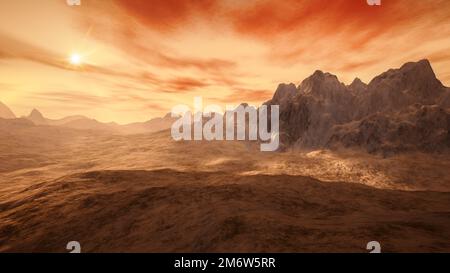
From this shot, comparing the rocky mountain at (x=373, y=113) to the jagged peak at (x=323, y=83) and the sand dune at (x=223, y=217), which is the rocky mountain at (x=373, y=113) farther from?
the sand dune at (x=223, y=217)

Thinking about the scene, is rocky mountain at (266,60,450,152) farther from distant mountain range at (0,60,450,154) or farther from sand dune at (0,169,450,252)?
sand dune at (0,169,450,252)

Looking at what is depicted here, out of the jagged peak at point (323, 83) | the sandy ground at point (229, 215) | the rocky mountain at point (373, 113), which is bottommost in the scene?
the sandy ground at point (229, 215)

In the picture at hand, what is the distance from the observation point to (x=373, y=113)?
4834 cm

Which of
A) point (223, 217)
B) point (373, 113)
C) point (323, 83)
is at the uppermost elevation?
point (323, 83)

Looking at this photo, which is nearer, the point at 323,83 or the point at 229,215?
the point at 229,215

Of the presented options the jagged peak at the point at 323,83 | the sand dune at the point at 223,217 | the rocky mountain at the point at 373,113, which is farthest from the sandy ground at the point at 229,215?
the jagged peak at the point at 323,83

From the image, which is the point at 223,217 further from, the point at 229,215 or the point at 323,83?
the point at 323,83

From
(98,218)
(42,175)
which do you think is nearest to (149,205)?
(98,218)

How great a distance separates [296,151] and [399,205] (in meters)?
30.6

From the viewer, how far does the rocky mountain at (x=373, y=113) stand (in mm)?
37500

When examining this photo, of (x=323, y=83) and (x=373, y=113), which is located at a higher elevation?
(x=323, y=83)

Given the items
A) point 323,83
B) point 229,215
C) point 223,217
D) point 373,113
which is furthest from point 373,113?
point 223,217

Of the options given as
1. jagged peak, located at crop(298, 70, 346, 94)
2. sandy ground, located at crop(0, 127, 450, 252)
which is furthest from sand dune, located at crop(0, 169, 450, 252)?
jagged peak, located at crop(298, 70, 346, 94)
